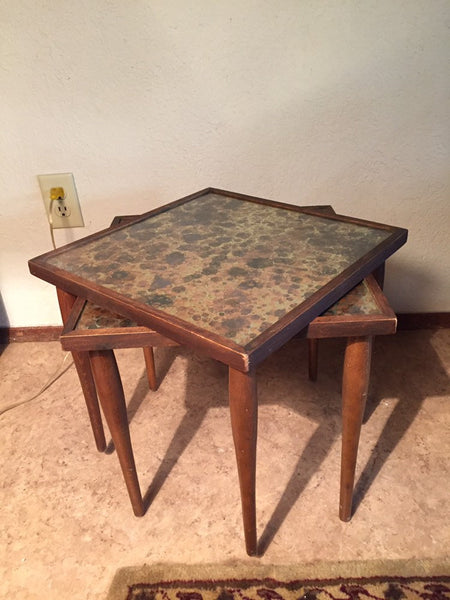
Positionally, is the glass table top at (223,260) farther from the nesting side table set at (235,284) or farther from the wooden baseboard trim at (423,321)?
the wooden baseboard trim at (423,321)

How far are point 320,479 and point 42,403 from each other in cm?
66

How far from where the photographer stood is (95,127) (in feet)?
3.93

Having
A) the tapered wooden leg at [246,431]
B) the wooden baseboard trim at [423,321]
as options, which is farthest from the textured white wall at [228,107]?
the tapered wooden leg at [246,431]

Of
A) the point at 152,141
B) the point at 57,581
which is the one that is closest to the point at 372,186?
the point at 152,141

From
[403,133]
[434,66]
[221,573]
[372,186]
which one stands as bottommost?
[221,573]

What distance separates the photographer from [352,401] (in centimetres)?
82

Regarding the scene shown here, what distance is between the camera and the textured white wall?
1.08m

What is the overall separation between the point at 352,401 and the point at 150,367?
0.55 meters

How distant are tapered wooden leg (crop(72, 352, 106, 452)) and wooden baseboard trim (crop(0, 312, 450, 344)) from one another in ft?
1.49

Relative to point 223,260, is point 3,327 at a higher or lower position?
lower

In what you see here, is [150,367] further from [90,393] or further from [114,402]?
[114,402]

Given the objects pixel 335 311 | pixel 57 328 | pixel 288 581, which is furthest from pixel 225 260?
pixel 57 328

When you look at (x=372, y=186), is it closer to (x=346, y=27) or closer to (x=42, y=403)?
(x=346, y=27)

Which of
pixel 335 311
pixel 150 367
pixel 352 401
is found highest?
pixel 335 311
